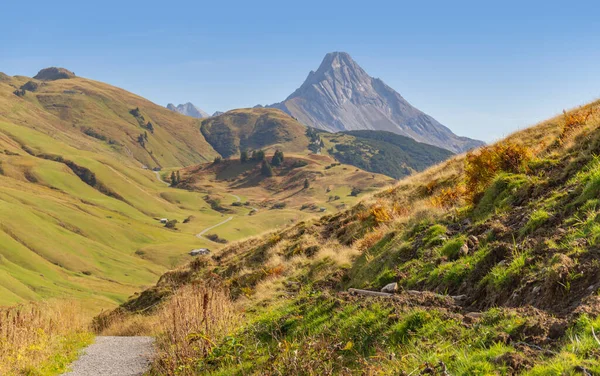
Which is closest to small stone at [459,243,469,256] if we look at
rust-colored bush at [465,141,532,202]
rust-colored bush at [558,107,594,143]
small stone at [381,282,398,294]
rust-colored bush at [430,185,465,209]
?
small stone at [381,282,398,294]

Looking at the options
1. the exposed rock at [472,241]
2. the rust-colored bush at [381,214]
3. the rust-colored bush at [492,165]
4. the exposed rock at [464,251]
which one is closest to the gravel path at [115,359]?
the exposed rock at [464,251]

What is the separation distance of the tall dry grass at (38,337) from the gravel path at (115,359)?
0.54 metres

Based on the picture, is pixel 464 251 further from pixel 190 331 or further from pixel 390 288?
pixel 190 331

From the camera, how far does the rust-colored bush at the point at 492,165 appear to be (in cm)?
1562

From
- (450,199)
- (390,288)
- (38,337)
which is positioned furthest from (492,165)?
(38,337)

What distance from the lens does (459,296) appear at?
9242mm

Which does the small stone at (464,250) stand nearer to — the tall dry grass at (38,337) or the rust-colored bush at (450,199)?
the rust-colored bush at (450,199)

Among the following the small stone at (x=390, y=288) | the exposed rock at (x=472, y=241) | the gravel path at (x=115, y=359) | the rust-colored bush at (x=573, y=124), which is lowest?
the gravel path at (x=115, y=359)

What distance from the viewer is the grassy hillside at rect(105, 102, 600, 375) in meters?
6.31

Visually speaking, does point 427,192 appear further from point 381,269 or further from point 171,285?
point 171,285

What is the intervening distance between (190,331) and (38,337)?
676cm

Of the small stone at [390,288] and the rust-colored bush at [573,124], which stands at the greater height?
the rust-colored bush at [573,124]

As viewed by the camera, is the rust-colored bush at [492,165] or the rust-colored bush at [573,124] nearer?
the rust-colored bush at [492,165]

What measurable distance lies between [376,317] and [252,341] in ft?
11.4
